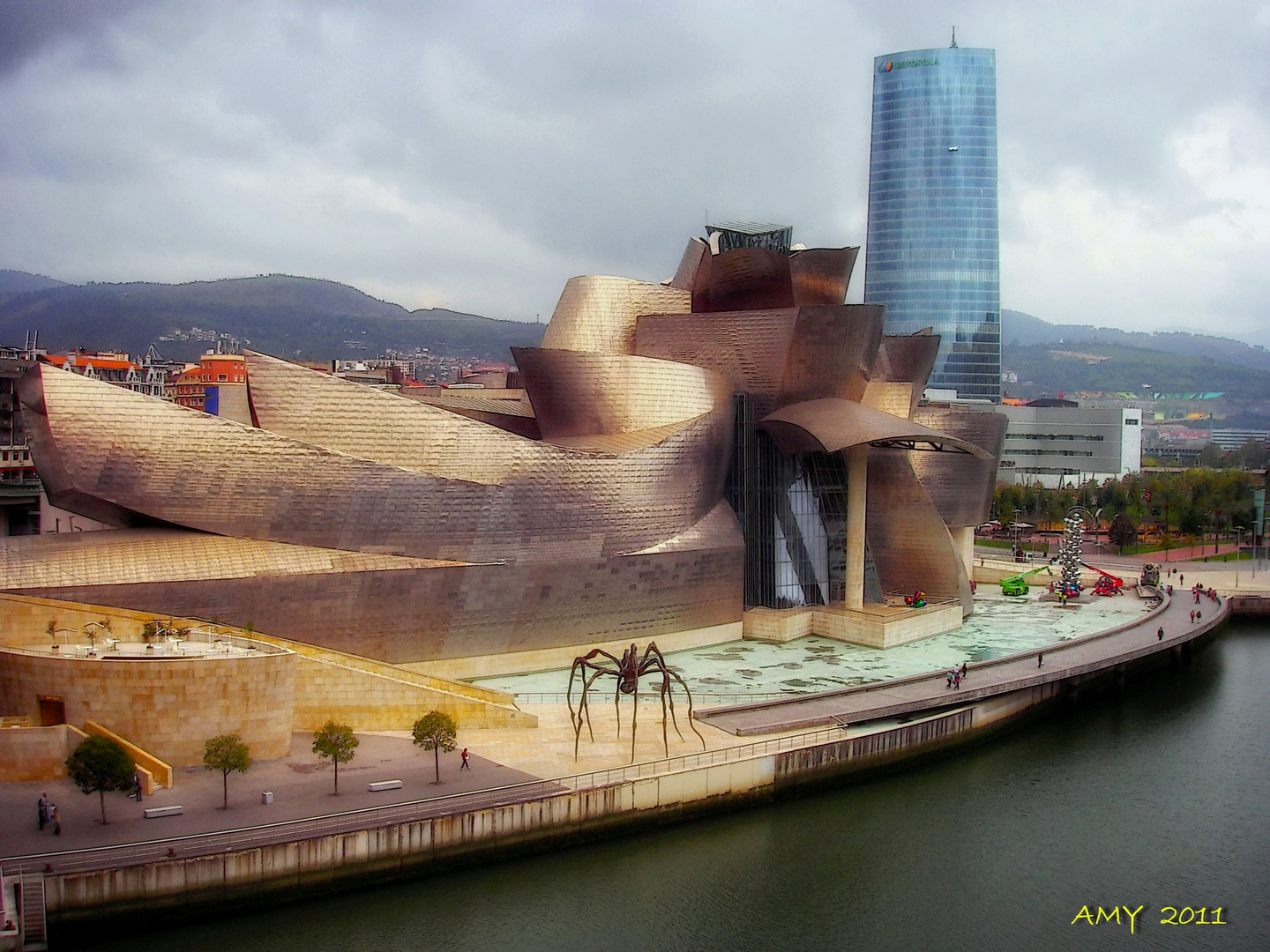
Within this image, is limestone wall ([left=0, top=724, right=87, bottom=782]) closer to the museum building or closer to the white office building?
the museum building

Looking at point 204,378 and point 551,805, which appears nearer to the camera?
point 551,805

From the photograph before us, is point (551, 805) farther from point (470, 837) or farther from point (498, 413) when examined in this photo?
point (498, 413)

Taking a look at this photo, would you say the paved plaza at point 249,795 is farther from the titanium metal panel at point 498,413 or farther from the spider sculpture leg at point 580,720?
the titanium metal panel at point 498,413

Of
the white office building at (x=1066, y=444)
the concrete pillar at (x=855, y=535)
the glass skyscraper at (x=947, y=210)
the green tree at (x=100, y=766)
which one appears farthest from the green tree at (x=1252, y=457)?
the green tree at (x=100, y=766)

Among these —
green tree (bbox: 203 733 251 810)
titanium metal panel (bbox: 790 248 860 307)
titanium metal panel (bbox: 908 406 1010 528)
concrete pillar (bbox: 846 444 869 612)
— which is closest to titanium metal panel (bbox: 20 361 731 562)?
green tree (bbox: 203 733 251 810)

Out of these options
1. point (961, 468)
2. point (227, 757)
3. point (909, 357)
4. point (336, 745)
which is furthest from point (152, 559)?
point (909, 357)

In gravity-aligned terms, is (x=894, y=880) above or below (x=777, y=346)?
below

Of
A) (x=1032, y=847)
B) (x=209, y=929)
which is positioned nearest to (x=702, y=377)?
(x=1032, y=847)
